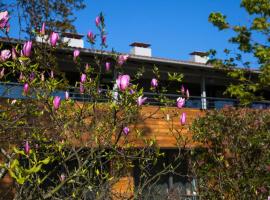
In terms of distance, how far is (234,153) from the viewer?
1222 centimetres

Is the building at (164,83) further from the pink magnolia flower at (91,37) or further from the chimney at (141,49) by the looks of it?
the pink magnolia flower at (91,37)

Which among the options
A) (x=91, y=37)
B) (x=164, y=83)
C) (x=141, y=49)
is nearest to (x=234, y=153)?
(x=91, y=37)

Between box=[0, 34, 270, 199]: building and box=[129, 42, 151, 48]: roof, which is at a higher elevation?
box=[129, 42, 151, 48]: roof

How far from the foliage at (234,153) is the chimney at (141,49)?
12314mm

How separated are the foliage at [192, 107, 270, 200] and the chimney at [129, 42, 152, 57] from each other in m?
12.3

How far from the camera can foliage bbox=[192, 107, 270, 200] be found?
11.0 m

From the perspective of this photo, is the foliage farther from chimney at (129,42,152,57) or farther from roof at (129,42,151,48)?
roof at (129,42,151,48)


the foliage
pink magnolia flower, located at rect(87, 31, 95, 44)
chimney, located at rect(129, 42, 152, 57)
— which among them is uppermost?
chimney, located at rect(129, 42, 152, 57)

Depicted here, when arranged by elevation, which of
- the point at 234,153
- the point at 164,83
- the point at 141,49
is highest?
the point at 141,49

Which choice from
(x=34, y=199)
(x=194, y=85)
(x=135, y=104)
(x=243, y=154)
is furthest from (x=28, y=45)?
(x=194, y=85)

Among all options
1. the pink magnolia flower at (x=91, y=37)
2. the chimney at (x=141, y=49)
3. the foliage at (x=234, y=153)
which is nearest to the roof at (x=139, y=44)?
the chimney at (x=141, y=49)

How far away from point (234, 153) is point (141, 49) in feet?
50.8

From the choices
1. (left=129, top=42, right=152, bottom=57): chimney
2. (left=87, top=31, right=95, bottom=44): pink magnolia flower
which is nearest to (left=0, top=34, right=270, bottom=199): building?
(left=129, top=42, right=152, bottom=57): chimney

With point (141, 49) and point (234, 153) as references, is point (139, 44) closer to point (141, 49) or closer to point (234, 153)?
point (141, 49)
